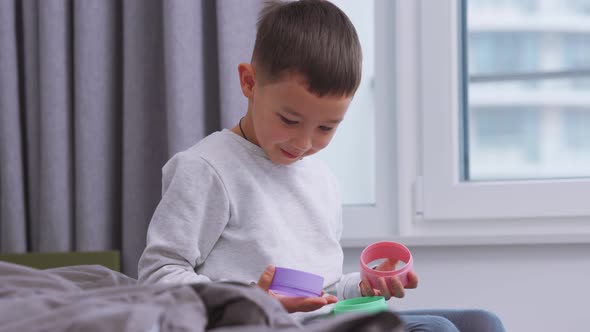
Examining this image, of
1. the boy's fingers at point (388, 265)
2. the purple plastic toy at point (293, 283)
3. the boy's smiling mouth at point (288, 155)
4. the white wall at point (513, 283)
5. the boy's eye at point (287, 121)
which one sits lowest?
the white wall at point (513, 283)

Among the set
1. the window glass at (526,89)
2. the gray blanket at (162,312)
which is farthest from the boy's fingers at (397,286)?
the window glass at (526,89)

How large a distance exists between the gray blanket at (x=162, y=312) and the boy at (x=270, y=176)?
47 centimetres

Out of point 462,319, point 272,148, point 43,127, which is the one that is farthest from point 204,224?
point 43,127

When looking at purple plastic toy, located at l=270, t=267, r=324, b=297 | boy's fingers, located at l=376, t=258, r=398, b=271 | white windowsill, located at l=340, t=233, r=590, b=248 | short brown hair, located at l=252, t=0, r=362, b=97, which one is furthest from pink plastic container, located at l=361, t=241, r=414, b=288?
white windowsill, located at l=340, t=233, r=590, b=248

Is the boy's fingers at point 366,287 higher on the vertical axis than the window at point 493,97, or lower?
lower

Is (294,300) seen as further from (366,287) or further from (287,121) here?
(287,121)

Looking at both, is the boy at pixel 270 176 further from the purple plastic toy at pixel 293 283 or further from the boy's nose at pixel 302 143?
the purple plastic toy at pixel 293 283

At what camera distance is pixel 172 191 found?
1256mm

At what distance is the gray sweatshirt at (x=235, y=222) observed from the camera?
48.6 inches

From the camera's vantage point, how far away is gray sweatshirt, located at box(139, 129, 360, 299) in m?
1.23

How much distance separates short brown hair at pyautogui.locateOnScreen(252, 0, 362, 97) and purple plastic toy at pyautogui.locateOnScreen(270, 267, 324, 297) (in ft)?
1.02

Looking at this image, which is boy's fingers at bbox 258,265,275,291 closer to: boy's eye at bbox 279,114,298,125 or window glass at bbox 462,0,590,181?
boy's eye at bbox 279,114,298,125

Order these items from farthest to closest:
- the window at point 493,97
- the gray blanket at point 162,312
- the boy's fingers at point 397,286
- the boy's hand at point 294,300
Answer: the window at point 493,97 → the boy's fingers at point 397,286 → the boy's hand at point 294,300 → the gray blanket at point 162,312

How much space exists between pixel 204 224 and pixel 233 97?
49 centimetres
